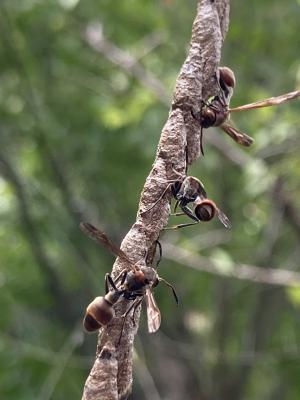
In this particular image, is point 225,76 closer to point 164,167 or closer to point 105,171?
point 164,167

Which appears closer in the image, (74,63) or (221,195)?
(74,63)

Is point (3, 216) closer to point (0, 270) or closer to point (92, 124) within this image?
point (0, 270)

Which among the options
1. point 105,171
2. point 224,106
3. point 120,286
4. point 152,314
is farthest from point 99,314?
point 105,171

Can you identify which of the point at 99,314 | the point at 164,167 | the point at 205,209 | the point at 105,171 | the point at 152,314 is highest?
the point at 164,167

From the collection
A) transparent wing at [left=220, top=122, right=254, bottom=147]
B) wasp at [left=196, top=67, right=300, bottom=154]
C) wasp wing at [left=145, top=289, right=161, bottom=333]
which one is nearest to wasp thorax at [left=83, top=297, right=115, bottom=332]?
wasp wing at [left=145, top=289, right=161, bottom=333]

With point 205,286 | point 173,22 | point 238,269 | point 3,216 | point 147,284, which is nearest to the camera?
point 147,284

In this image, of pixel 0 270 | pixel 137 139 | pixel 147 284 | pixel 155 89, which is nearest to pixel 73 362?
pixel 0 270

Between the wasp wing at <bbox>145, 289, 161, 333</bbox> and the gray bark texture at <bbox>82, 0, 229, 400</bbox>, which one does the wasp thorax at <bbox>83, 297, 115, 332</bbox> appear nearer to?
the gray bark texture at <bbox>82, 0, 229, 400</bbox>
